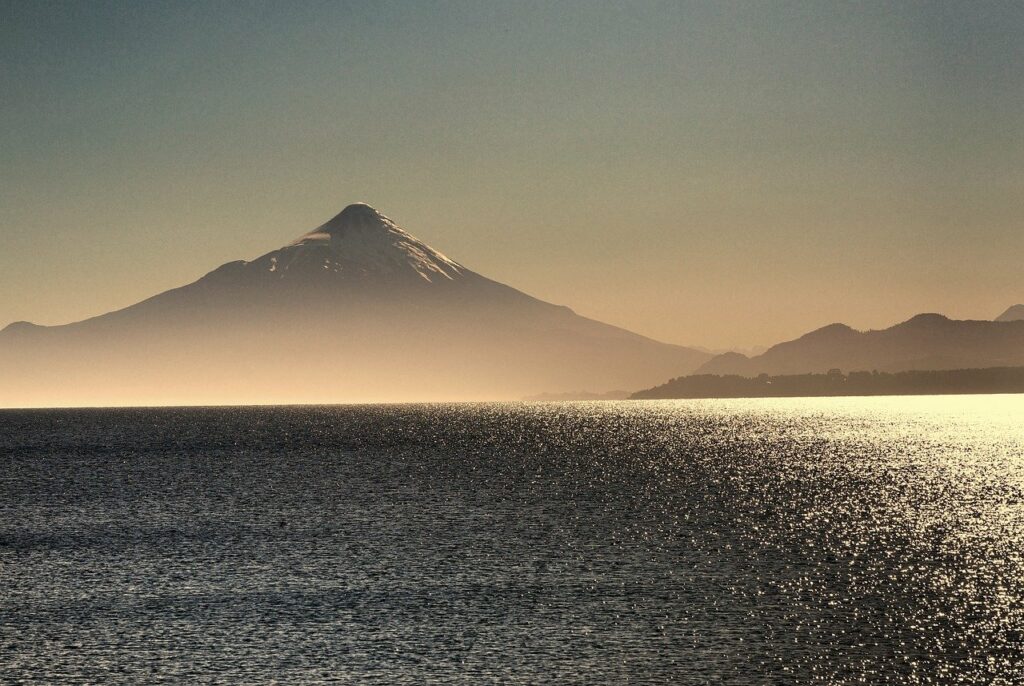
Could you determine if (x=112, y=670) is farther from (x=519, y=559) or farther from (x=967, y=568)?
(x=967, y=568)

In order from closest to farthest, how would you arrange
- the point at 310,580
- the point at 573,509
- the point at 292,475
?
the point at 310,580 → the point at 573,509 → the point at 292,475

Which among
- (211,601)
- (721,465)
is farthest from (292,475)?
(211,601)

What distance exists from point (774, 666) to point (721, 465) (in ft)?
332

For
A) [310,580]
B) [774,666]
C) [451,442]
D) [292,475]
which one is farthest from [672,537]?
[451,442]

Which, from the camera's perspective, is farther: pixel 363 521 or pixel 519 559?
pixel 363 521

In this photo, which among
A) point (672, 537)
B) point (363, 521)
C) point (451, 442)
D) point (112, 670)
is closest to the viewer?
point (112, 670)

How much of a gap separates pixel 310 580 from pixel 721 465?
302 feet

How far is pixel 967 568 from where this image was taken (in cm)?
5150

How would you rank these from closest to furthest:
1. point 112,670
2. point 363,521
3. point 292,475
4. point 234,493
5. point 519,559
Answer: point 112,670, point 519,559, point 363,521, point 234,493, point 292,475

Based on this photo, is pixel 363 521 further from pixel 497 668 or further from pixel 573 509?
pixel 497 668

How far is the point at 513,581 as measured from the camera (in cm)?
4934

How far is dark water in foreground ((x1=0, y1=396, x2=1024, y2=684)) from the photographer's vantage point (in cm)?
3462

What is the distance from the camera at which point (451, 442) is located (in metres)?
197

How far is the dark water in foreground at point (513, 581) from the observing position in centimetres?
3462
